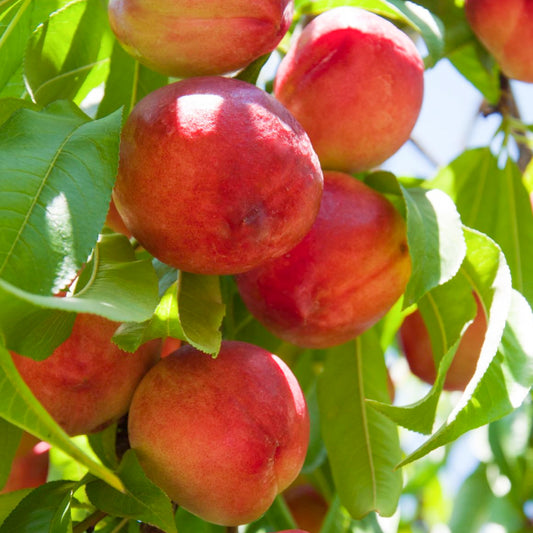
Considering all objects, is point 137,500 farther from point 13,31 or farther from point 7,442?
point 13,31

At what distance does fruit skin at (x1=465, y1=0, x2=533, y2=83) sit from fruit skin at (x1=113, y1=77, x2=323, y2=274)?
541mm

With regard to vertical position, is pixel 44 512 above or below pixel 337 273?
below

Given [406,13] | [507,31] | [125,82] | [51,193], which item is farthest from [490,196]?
[51,193]

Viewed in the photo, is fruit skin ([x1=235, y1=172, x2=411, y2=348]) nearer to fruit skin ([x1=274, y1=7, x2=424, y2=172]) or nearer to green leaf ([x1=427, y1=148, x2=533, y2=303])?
fruit skin ([x1=274, y1=7, x2=424, y2=172])

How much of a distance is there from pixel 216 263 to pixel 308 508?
775 millimetres

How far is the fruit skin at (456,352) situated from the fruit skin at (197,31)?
1.61 ft

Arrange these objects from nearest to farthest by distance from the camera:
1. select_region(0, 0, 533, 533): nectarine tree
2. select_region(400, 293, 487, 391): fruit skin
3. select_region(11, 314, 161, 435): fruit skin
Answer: select_region(0, 0, 533, 533): nectarine tree < select_region(11, 314, 161, 435): fruit skin < select_region(400, 293, 487, 391): fruit skin

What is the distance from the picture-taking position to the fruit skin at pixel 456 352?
121 centimetres

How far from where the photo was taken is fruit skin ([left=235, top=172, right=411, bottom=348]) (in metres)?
0.94

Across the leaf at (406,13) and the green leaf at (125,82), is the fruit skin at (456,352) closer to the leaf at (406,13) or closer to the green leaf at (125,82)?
the leaf at (406,13)

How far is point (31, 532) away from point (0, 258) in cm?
29

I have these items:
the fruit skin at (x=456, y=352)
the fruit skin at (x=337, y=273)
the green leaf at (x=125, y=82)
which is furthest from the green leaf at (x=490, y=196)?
the green leaf at (x=125, y=82)

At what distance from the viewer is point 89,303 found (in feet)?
2.11

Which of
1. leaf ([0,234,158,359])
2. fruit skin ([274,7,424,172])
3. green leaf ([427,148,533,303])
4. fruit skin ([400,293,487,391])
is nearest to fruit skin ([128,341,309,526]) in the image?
leaf ([0,234,158,359])
